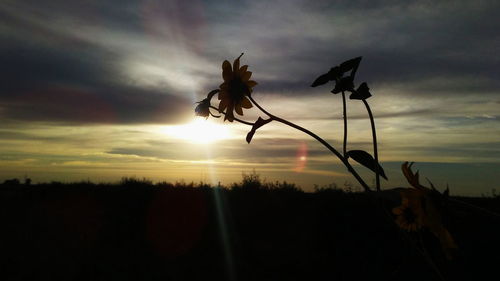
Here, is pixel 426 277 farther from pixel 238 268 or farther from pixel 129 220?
pixel 129 220

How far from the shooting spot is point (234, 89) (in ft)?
3.90

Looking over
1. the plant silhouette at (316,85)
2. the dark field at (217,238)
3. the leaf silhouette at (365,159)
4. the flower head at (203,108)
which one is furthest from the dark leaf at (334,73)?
the dark field at (217,238)

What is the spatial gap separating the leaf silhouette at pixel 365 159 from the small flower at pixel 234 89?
0.42 m

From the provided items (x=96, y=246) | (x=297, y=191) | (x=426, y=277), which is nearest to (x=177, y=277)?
(x=96, y=246)

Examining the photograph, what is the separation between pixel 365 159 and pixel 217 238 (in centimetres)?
610

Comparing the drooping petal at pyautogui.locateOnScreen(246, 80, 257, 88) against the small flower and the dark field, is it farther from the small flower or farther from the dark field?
the dark field

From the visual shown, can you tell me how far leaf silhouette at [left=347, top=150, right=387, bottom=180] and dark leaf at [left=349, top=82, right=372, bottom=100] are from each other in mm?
134

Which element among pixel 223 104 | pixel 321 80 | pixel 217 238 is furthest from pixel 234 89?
pixel 217 238

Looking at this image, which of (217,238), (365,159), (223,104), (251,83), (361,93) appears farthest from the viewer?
(217,238)

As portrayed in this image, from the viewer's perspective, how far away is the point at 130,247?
21.2ft

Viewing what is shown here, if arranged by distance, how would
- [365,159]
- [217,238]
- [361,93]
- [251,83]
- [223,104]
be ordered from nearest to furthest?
[365,159] < [361,93] < [223,104] < [251,83] < [217,238]

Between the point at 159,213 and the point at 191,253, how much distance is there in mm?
2386

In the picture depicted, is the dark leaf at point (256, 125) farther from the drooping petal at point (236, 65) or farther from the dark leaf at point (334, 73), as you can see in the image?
the drooping petal at point (236, 65)

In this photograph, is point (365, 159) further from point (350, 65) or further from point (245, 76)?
point (245, 76)
